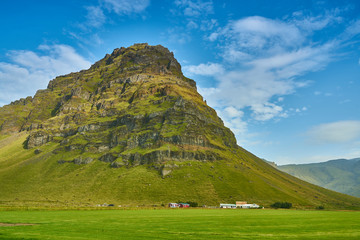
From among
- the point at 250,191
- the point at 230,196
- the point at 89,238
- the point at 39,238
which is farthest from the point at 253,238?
the point at 250,191

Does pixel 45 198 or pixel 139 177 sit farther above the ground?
pixel 139 177

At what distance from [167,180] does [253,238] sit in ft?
553

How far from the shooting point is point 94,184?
192625mm

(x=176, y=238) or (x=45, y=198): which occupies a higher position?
(x=176, y=238)

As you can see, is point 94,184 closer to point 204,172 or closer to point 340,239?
→ point 204,172

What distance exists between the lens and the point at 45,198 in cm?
17612

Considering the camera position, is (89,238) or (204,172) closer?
(89,238)

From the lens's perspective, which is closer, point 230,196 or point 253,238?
point 253,238

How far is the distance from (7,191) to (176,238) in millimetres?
224339

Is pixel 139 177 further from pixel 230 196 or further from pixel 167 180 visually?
pixel 230 196

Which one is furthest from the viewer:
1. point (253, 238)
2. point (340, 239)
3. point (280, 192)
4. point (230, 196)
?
point (280, 192)

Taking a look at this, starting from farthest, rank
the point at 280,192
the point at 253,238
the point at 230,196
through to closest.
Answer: the point at 280,192 → the point at 230,196 → the point at 253,238

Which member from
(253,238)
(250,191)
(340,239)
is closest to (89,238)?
(253,238)

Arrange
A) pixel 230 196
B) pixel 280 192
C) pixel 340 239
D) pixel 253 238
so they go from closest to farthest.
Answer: pixel 340 239
pixel 253 238
pixel 230 196
pixel 280 192
